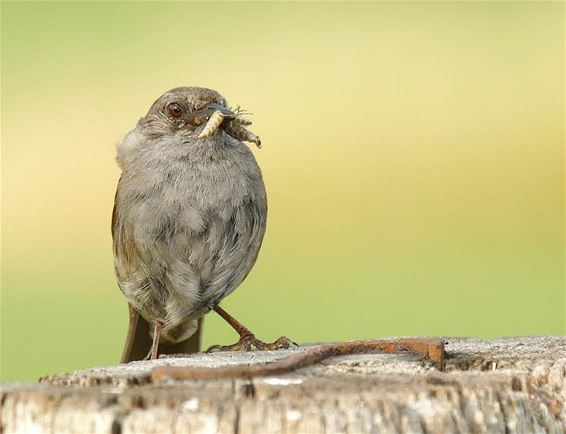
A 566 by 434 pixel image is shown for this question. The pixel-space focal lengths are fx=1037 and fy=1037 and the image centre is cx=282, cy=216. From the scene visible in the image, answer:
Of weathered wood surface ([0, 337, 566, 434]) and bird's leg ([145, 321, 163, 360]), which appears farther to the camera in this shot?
bird's leg ([145, 321, 163, 360])

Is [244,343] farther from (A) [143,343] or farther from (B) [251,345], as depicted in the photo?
(A) [143,343]

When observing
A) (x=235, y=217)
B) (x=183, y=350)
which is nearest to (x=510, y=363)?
(x=235, y=217)

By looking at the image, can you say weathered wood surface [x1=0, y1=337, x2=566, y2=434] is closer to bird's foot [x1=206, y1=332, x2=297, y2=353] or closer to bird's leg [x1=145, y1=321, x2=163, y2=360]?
bird's foot [x1=206, y1=332, x2=297, y2=353]

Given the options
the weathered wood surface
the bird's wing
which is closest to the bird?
the bird's wing

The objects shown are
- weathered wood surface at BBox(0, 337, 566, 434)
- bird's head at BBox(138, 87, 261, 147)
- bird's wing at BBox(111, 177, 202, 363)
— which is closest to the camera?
weathered wood surface at BBox(0, 337, 566, 434)

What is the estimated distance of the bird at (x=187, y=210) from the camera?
195 inches

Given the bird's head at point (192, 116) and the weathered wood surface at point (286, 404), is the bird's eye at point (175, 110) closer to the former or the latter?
the bird's head at point (192, 116)

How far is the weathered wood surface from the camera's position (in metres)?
2.42

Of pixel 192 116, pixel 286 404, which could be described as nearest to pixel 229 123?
pixel 192 116

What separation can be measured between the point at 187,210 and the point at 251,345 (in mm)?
817

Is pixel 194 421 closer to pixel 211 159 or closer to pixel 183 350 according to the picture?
pixel 211 159

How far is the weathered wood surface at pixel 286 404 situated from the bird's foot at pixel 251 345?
169 cm

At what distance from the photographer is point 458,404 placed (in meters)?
2.57

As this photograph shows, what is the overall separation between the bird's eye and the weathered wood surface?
2.52 meters
